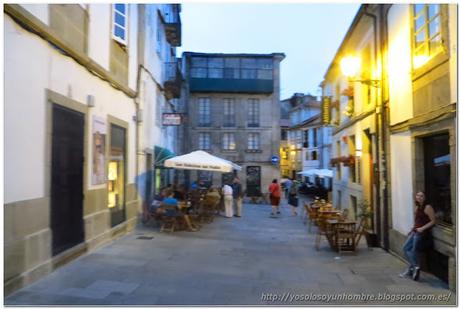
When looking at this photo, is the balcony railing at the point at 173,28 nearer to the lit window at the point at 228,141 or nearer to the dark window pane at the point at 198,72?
the dark window pane at the point at 198,72

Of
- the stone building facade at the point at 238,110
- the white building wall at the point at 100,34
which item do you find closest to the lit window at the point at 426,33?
the white building wall at the point at 100,34

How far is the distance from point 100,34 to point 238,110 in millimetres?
24067

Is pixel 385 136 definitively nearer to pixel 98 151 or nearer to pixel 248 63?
pixel 98 151

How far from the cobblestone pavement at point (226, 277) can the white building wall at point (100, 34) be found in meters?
4.07

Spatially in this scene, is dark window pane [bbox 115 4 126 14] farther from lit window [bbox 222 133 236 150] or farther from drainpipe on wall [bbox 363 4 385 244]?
lit window [bbox 222 133 236 150]

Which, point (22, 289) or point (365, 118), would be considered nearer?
point (22, 289)

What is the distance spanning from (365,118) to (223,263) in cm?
713

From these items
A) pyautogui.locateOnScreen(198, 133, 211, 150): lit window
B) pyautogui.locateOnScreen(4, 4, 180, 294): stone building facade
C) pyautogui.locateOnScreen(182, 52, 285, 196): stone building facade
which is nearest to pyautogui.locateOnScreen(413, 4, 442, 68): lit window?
pyautogui.locateOnScreen(4, 4, 180, 294): stone building facade

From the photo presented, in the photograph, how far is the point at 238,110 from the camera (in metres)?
33.8

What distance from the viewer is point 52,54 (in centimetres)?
760

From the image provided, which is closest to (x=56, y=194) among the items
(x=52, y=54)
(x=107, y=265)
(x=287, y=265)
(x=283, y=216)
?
(x=107, y=265)

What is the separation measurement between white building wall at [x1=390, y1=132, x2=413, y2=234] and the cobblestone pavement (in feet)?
2.66

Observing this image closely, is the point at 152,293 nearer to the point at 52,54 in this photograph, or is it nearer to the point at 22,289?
the point at 22,289

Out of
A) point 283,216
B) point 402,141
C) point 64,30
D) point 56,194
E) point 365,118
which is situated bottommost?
point 283,216
